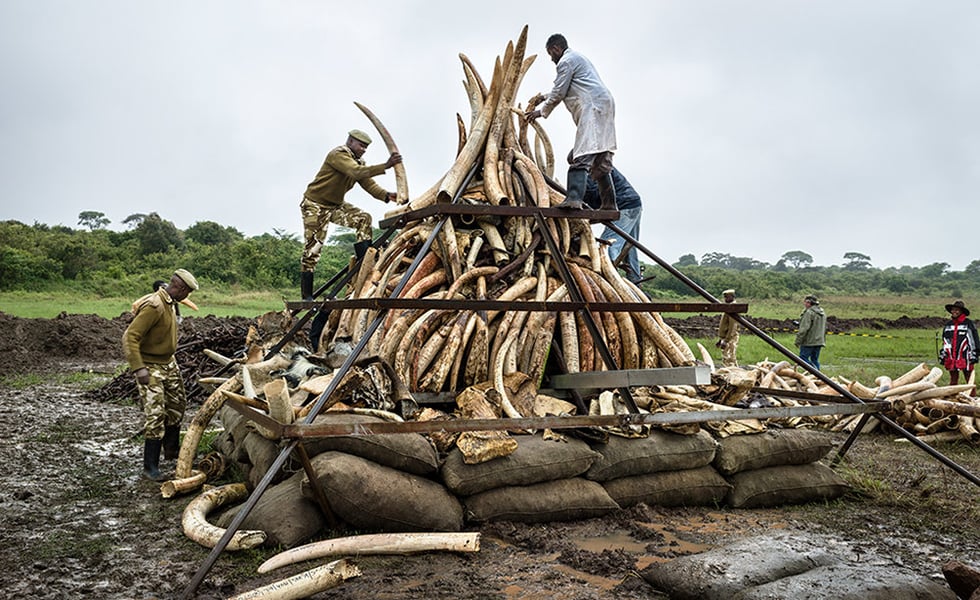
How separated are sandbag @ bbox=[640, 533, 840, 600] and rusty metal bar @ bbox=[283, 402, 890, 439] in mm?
1128

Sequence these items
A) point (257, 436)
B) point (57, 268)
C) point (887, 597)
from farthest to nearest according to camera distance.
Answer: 1. point (57, 268)
2. point (257, 436)
3. point (887, 597)

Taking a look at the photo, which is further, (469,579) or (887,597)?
(469,579)

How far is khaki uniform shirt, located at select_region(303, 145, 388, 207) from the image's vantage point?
7.73 m

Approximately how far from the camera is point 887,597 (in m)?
3.46

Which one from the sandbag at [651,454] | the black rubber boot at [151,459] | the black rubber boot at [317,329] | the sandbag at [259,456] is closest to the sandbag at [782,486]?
the sandbag at [651,454]

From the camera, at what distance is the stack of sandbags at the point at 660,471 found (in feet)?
17.8

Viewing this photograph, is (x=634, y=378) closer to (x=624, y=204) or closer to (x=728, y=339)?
(x=624, y=204)

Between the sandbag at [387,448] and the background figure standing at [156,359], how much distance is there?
2553 millimetres

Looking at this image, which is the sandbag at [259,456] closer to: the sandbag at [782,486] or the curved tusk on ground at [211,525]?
the curved tusk on ground at [211,525]

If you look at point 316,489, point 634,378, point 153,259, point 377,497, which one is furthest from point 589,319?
point 153,259

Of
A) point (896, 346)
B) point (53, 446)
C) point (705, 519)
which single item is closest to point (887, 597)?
point (705, 519)

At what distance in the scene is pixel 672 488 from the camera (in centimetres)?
553

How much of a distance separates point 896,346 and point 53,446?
80.8 feet

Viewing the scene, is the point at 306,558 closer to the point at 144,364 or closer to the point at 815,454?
the point at 144,364
